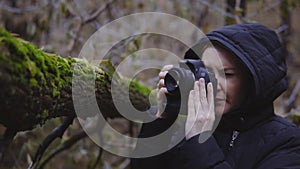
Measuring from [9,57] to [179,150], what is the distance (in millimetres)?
825

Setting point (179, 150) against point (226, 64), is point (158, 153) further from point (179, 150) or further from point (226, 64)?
point (226, 64)

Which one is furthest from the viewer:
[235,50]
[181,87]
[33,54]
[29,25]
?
[29,25]

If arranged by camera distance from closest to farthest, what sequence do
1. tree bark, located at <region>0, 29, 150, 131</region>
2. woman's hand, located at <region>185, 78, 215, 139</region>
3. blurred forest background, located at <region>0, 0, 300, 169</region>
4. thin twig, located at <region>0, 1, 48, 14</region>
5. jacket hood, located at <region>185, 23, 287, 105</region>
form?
tree bark, located at <region>0, 29, 150, 131</region>, woman's hand, located at <region>185, 78, 215, 139</region>, jacket hood, located at <region>185, 23, 287, 105</region>, blurred forest background, located at <region>0, 0, 300, 169</region>, thin twig, located at <region>0, 1, 48, 14</region>

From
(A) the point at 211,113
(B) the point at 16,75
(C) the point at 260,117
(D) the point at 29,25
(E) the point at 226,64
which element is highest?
(D) the point at 29,25

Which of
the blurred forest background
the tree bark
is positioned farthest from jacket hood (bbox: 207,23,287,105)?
the blurred forest background

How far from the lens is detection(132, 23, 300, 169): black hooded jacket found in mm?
1478

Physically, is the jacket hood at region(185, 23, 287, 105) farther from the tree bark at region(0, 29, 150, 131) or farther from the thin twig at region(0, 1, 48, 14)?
the thin twig at region(0, 1, 48, 14)

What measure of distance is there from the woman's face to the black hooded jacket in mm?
40

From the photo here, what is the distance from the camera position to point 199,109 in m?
1.47

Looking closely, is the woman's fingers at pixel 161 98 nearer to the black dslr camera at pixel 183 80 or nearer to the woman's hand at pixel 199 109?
the black dslr camera at pixel 183 80

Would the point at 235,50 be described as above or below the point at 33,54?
below

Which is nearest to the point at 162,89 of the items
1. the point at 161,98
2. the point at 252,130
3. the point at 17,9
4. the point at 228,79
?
the point at 161,98

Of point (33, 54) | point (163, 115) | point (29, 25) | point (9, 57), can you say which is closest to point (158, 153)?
point (163, 115)

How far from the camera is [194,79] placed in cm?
150
